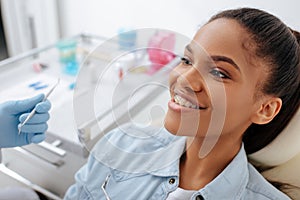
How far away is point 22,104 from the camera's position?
3.27 ft

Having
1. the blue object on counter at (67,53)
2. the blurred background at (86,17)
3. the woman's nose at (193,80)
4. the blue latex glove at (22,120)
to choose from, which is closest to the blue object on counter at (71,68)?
the blue object on counter at (67,53)

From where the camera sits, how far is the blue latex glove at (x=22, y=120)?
990 mm

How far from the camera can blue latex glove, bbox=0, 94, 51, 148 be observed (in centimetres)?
99

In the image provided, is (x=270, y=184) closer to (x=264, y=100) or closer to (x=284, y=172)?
(x=284, y=172)

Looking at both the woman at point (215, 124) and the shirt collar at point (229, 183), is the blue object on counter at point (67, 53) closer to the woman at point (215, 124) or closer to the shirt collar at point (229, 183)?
the woman at point (215, 124)

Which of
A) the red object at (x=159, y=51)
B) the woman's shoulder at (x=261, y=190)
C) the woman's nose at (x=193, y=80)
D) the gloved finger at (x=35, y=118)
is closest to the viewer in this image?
the woman's nose at (x=193, y=80)

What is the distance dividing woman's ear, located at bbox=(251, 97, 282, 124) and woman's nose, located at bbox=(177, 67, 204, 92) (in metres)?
0.18

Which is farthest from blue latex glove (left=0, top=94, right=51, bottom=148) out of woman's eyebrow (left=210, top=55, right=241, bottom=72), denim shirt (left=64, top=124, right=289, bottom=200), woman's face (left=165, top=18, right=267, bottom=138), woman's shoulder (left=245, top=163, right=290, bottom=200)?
woman's shoulder (left=245, top=163, right=290, bottom=200)

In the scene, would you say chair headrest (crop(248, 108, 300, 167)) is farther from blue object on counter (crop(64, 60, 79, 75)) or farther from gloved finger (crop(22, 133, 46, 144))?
blue object on counter (crop(64, 60, 79, 75))

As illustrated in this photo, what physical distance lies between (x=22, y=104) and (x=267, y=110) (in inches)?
27.6

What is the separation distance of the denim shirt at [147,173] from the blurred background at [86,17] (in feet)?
2.49


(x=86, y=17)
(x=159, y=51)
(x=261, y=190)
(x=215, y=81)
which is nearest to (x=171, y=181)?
(x=261, y=190)

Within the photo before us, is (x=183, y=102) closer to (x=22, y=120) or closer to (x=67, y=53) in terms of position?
(x=22, y=120)

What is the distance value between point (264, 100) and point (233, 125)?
0.10 metres
